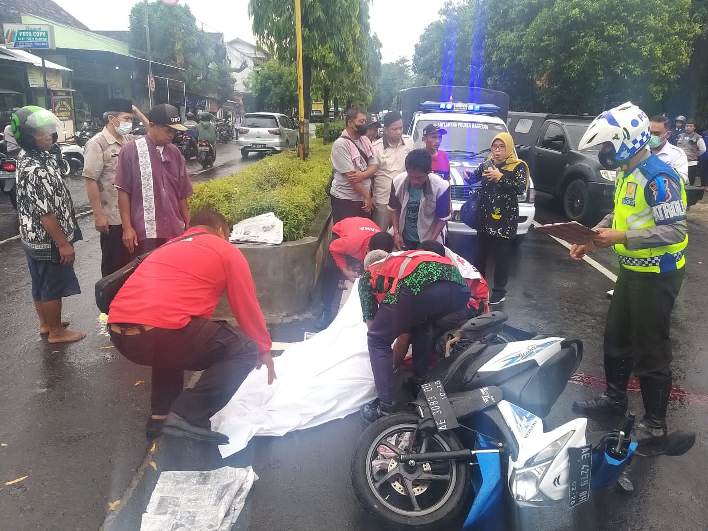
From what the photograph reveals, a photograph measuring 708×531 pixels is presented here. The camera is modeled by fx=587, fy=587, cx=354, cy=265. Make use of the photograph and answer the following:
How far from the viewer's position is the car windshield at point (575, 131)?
37.0 ft

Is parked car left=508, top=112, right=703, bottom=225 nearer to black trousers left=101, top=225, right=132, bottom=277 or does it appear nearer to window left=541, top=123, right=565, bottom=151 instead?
window left=541, top=123, right=565, bottom=151

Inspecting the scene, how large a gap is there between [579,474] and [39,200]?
4.13 m

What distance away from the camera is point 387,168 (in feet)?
21.9

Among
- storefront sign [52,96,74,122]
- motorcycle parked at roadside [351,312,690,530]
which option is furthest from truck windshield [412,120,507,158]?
storefront sign [52,96,74,122]

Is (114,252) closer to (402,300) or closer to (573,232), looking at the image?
(402,300)

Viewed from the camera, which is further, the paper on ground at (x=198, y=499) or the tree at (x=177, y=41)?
the tree at (x=177, y=41)

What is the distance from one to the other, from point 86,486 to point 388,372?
68.6 inches

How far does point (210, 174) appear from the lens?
1705 cm

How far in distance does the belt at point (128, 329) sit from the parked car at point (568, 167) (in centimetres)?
846

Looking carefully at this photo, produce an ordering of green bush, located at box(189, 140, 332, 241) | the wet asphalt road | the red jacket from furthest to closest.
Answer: green bush, located at box(189, 140, 332, 241), the red jacket, the wet asphalt road

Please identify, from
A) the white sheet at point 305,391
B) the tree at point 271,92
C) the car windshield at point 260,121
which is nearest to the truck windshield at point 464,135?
the white sheet at point 305,391

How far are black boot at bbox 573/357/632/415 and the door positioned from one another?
788 centimetres

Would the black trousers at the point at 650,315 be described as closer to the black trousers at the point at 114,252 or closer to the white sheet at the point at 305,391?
the white sheet at the point at 305,391

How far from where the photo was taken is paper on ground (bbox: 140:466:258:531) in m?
2.72
